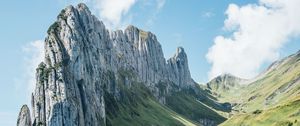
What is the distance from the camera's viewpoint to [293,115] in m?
184

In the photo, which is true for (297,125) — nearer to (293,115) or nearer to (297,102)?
(293,115)

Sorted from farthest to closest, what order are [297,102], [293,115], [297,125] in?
[297,102] < [293,115] < [297,125]

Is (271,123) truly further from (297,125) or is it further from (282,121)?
(297,125)

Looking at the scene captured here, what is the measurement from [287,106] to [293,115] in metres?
14.0

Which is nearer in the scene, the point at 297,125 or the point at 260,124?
the point at 297,125

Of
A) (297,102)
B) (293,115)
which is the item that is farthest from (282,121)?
(297,102)

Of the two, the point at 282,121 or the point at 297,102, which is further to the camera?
the point at 297,102

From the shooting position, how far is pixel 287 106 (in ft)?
648

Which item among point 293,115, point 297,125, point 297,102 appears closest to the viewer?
point 297,125

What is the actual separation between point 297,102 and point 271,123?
1661 centimetres

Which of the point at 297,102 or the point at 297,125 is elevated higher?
the point at 297,102

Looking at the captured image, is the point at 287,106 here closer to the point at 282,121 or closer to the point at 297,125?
the point at 282,121

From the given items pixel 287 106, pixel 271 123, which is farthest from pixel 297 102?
pixel 271 123

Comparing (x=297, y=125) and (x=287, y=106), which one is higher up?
(x=287, y=106)
